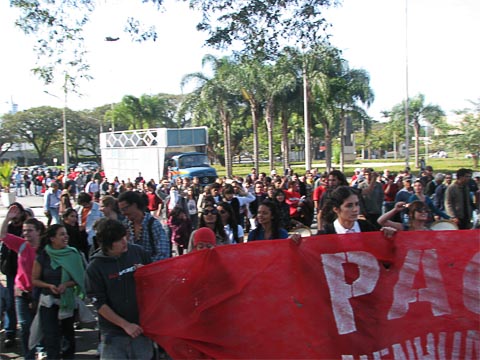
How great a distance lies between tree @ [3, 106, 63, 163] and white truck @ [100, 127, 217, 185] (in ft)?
178

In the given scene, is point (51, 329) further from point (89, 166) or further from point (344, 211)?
point (89, 166)

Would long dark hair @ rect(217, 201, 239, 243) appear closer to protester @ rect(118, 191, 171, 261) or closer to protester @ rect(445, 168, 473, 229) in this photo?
protester @ rect(118, 191, 171, 261)

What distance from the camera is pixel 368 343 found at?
4324mm

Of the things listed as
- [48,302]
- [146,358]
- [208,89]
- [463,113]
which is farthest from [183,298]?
[463,113]

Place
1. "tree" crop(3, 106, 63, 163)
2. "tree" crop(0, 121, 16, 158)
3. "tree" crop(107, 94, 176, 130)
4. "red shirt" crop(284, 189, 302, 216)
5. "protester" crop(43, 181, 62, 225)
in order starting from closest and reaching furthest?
"red shirt" crop(284, 189, 302, 216) → "protester" crop(43, 181, 62, 225) → "tree" crop(107, 94, 176, 130) → "tree" crop(0, 121, 16, 158) → "tree" crop(3, 106, 63, 163)

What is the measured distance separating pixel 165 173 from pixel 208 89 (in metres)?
8.29

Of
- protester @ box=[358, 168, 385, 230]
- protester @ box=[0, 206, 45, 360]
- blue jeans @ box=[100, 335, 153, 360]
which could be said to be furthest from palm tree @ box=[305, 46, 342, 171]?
blue jeans @ box=[100, 335, 153, 360]

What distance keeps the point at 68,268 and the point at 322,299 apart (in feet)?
7.78

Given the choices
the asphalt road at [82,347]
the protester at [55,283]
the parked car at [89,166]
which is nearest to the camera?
the protester at [55,283]

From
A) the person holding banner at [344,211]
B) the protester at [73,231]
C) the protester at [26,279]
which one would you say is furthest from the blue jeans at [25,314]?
the person holding banner at [344,211]

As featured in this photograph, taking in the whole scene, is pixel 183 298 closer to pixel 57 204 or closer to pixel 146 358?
pixel 146 358

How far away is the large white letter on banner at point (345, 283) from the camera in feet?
14.3

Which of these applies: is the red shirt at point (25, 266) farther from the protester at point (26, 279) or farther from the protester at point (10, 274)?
the protester at point (10, 274)

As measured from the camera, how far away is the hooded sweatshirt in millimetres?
4129
